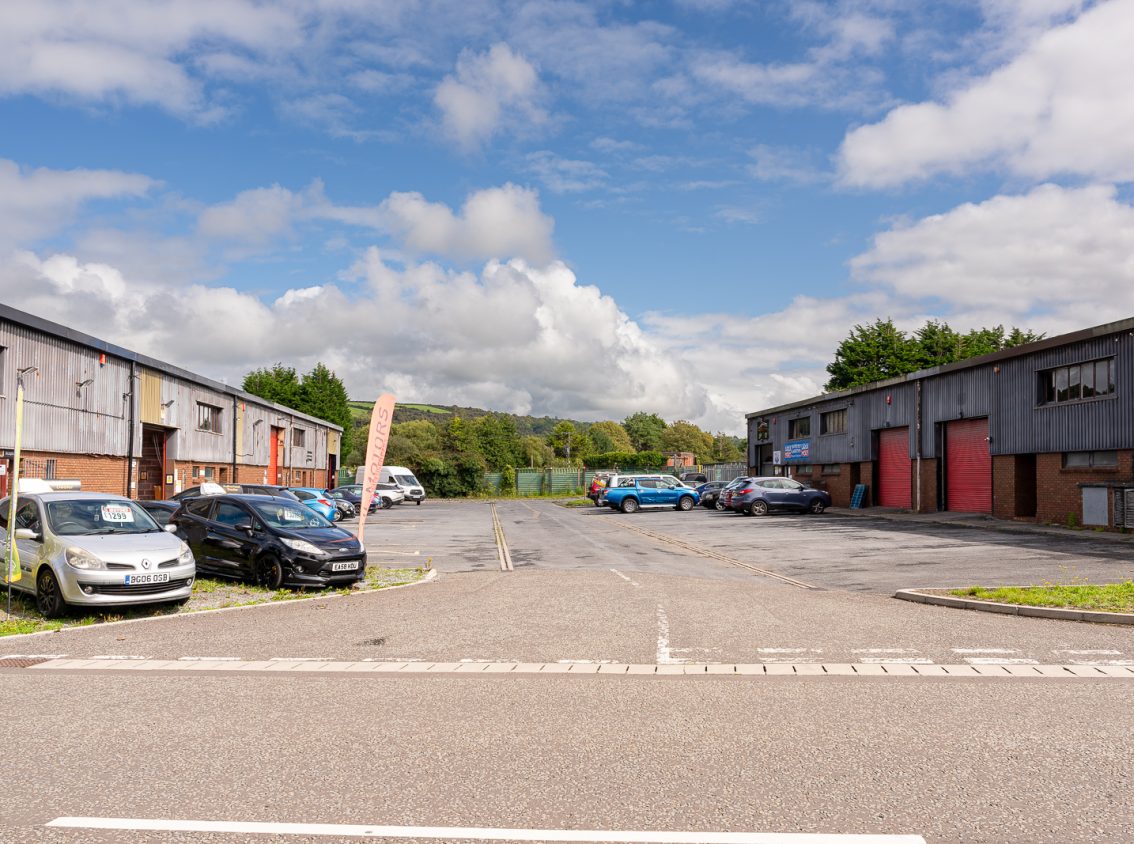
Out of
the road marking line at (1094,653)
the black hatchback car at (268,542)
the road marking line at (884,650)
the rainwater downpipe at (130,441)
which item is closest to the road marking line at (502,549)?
the black hatchback car at (268,542)

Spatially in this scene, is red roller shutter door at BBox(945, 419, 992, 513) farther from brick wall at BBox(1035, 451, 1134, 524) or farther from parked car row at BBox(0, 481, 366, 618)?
parked car row at BBox(0, 481, 366, 618)

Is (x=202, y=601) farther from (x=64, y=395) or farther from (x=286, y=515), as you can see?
(x=64, y=395)

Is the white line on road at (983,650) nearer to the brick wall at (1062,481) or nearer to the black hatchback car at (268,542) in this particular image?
the black hatchback car at (268,542)

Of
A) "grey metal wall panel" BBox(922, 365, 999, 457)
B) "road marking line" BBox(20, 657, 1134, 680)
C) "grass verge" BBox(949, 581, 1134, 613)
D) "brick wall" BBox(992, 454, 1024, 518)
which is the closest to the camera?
"road marking line" BBox(20, 657, 1134, 680)

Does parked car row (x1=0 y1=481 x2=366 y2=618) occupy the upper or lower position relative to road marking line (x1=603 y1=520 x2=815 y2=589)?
upper

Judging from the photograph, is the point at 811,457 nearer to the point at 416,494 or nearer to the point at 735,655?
the point at 416,494

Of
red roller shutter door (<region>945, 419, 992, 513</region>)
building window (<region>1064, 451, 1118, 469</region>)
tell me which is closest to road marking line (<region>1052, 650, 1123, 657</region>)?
building window (<region>1064, 451, 1118, 469</region>)

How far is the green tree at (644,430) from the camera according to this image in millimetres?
166375

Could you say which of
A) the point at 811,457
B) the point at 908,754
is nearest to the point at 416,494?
the point at 811,457

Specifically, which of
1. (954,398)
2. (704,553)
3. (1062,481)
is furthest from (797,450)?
(704,553)

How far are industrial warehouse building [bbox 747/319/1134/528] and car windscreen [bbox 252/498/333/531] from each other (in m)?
19.7

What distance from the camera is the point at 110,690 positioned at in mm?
7250

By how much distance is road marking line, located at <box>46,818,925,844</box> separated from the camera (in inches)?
159

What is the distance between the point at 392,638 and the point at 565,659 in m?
2.34
